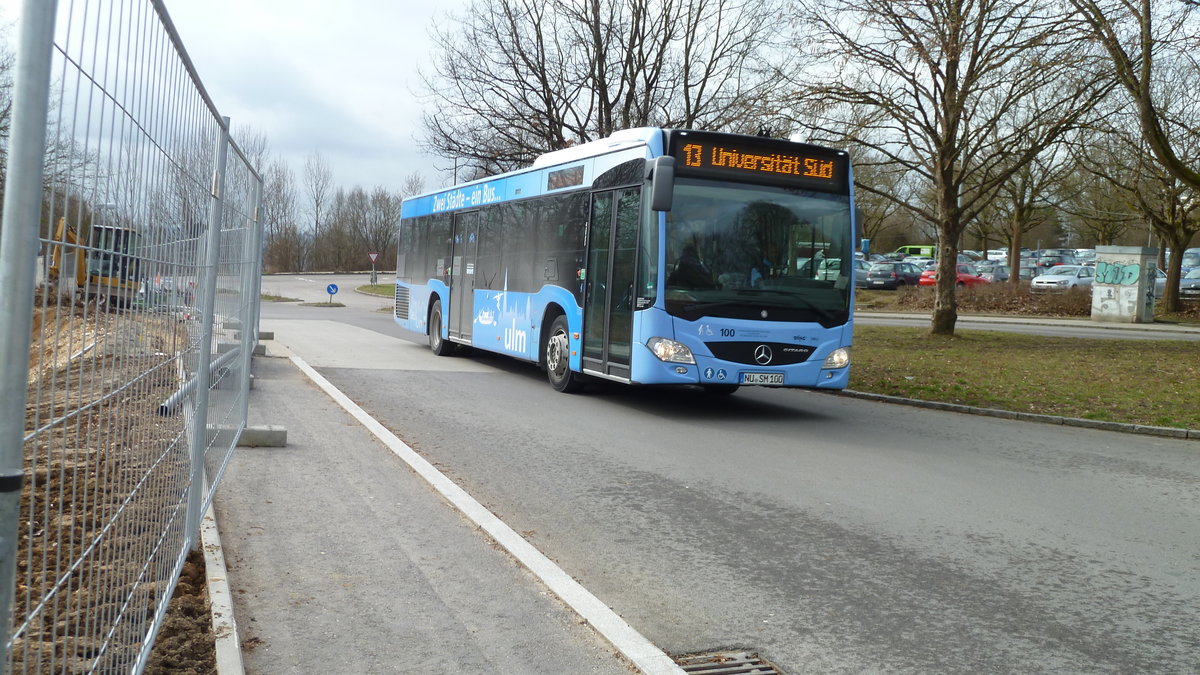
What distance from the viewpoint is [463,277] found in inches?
719

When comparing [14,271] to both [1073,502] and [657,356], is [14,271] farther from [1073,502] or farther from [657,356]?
[657,356]

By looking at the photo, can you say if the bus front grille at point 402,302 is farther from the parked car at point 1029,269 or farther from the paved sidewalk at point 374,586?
the parked car at point 1029,269

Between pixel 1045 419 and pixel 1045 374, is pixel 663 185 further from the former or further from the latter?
pixel 1045 374

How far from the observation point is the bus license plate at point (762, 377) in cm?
1154

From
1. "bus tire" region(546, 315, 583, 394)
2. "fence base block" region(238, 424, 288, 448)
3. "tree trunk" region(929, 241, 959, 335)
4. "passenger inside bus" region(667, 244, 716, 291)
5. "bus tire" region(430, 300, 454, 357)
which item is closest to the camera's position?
"fence base block" region(238, 424, 288, 448)

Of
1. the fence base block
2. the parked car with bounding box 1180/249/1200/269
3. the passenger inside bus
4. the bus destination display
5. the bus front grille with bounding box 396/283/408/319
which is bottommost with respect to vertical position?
the fence base block

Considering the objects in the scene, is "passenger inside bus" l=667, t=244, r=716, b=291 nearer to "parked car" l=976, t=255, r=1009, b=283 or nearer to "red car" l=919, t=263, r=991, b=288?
"red car" l=919, t=263, r=991, b=288

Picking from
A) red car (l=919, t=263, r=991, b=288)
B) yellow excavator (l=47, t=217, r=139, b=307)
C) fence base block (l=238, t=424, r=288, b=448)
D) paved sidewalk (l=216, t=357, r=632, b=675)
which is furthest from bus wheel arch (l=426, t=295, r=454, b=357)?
red car (l=919, t=263, r=991, b=288)

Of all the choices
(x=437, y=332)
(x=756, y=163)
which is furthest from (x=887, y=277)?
(x=756, y=163)

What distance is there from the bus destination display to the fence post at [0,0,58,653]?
32.8 feet

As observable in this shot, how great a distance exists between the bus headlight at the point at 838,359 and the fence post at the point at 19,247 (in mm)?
10606

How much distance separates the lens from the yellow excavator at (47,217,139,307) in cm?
209

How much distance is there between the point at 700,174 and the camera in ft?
38.2

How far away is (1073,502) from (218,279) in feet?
20.3
